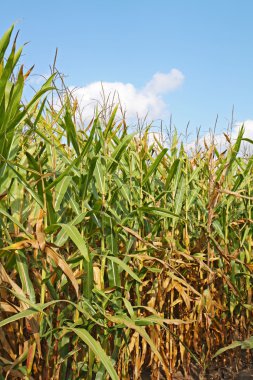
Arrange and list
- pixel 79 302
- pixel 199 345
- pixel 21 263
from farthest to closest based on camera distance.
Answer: pixel 199 345
pixel 79 302
pixel 21 263

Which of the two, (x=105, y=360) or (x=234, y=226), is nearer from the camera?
(x=105, y=360)

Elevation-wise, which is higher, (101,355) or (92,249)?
(92,249)

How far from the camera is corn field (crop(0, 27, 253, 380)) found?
1963 mm

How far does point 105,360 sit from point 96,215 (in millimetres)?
763

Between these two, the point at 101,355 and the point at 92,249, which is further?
the point at 92,249

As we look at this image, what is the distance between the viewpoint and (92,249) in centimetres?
231

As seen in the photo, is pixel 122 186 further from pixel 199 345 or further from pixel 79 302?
pixel 199 345

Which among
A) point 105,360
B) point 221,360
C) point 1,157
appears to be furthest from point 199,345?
point 1,157

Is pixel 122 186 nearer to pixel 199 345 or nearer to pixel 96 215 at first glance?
pixel 96 215

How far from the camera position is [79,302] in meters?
2.18

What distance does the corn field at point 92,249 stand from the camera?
6.44ft

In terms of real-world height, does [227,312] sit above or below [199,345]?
above

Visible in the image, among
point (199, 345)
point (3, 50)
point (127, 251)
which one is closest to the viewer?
point (3, 50)

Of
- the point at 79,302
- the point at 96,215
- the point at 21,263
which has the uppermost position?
the point at 96,215
